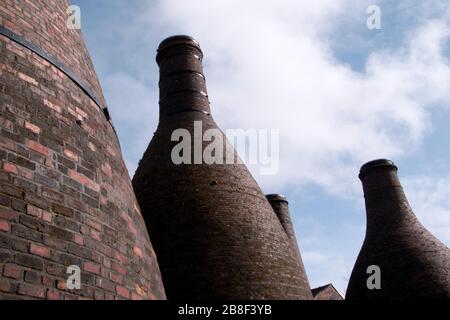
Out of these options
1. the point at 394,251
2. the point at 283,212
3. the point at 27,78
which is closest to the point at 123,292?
the point at 27,78

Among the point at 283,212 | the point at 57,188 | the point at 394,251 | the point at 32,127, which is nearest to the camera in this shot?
the point at 57,188

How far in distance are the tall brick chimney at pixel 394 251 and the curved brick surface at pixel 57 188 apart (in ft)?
31.3

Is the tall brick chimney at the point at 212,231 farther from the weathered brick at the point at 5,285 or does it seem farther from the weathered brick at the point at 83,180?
the weathered brick at the point at 5,285

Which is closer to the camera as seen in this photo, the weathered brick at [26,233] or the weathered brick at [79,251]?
the weathered brick at [26,233]

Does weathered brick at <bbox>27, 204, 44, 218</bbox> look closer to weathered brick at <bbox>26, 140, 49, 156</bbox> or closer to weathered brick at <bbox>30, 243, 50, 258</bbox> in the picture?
weathered brick at <bbox>30, 243, 50, 258</bbox>

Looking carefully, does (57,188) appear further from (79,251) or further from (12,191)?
(79,251)

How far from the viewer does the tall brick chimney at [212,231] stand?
24.4 feet

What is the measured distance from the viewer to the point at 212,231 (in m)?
7.85

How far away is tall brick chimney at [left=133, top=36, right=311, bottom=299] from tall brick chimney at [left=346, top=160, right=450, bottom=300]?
4319 millimetres

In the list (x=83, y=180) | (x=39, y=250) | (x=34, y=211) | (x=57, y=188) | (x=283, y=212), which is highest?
(x=283, y=212)

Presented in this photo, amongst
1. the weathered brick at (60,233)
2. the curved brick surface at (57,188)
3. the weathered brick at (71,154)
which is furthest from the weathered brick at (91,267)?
the weathered brick at (71,154)

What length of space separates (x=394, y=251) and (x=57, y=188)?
11.2m

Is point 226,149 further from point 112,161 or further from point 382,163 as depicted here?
point 382,163

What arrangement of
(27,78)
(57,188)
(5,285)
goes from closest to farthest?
(5,285)
(57,188)
(27,78)
